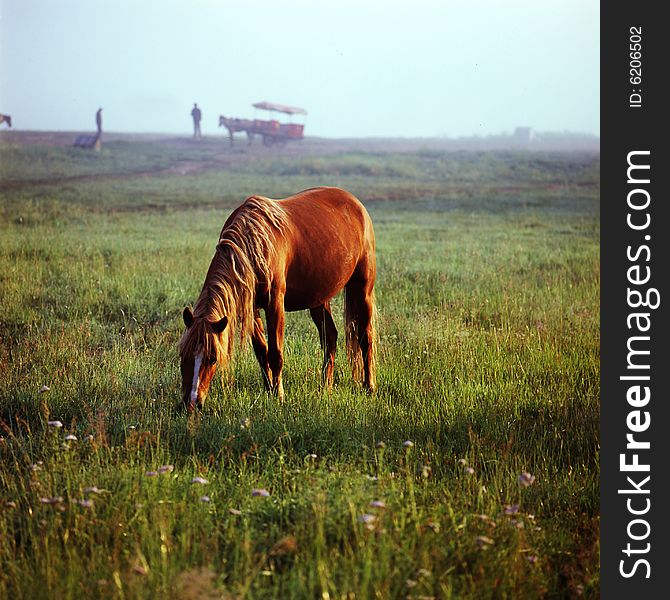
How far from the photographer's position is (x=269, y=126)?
6400 cm

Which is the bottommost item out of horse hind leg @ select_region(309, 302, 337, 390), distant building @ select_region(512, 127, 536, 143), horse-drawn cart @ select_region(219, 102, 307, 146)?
horse hind leg @ select_region(309, 302, 337, 390)

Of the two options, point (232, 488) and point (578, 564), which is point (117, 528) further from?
point (578, 564)

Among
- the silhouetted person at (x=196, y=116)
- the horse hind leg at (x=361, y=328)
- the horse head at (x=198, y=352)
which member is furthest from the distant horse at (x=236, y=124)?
the horse head at (x=198, y=352)

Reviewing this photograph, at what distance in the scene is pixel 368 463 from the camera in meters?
4.79

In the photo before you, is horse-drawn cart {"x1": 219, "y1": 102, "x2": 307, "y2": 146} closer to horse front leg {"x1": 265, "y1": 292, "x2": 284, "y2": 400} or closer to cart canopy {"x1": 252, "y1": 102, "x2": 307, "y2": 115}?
cart canopy {"x1": 252, "y1": 102, "x2": 307, "y2": 115}

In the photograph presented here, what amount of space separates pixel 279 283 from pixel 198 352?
1.12 m

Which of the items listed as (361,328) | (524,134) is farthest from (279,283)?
(524,134)

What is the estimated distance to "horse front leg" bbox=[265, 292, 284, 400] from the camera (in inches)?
232

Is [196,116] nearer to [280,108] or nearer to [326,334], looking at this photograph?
[280,108]

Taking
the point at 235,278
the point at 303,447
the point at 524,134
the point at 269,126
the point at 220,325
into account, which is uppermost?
the point at 524,134

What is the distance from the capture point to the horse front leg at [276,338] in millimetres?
5898

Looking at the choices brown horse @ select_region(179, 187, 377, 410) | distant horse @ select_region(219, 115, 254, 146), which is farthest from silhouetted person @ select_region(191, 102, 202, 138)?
brown horse @ select_region(179, 187, 377, 410)

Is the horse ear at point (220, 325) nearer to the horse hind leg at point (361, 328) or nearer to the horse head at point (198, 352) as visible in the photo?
the horse head at point (198, 352)

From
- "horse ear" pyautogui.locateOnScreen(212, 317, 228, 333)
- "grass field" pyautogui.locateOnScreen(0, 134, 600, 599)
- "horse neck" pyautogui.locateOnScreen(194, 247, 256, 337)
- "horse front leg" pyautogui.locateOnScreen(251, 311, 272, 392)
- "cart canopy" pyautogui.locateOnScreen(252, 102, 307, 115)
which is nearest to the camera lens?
"grass field" pyautogui.locateOnScreen(0, 134, 600, 599)
